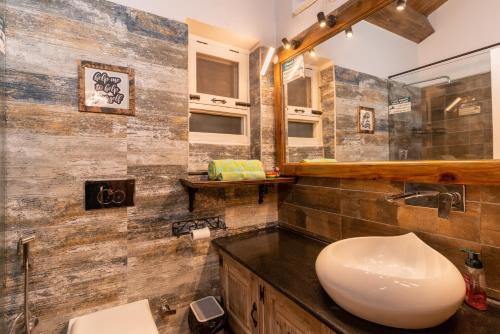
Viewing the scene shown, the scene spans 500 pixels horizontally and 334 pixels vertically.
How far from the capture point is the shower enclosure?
0.88m

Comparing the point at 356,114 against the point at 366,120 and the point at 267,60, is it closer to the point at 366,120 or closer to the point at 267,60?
the point at 366,120

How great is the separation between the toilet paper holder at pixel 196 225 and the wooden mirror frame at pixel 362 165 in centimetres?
60

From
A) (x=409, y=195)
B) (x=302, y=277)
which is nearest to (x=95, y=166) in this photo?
(x=302, y=277)

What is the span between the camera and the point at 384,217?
1.19 metres

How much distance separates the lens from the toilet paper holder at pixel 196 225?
1483mm

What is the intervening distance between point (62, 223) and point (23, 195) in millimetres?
212

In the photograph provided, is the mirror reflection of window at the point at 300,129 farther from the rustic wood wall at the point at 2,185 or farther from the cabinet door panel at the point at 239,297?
the rustic wood wall at the point at 2,185

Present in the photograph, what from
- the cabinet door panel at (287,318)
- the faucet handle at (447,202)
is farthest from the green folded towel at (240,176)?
the faucet handle at (447,202)

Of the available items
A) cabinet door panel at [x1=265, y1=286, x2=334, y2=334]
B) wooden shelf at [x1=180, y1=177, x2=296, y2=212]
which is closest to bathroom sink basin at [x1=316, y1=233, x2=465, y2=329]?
cabinet door panel at [x1=265, y1=286, x2=334, y2=334]

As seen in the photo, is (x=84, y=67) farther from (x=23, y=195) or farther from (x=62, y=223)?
(x=62, y=223)

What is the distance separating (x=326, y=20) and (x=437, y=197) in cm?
113

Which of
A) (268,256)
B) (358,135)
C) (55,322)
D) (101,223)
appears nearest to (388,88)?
(358,135)

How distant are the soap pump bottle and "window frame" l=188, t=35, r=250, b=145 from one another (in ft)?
4.62

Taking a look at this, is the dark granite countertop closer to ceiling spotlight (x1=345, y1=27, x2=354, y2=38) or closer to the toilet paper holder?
the toilet paper holder
